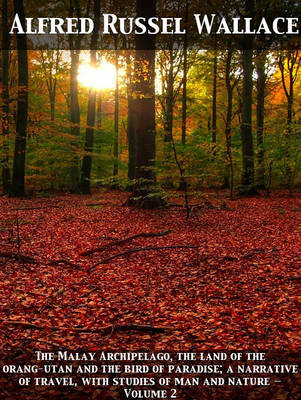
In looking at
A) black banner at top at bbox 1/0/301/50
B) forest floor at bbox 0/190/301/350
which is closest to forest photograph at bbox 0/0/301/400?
forest floor at bbox 0/190/301/350

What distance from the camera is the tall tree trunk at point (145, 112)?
10414mm

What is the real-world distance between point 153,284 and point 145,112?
6.81 m

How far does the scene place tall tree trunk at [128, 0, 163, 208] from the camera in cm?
1041

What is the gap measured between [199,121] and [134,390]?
2446 cm

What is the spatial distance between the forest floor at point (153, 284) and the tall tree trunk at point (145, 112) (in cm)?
118

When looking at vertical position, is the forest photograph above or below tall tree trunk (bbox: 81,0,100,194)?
below

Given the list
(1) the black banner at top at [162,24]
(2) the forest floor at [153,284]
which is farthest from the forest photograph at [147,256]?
(1) the black banner at top at [162,24]

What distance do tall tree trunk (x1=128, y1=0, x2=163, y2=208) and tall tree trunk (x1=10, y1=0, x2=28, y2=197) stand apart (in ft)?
19.9

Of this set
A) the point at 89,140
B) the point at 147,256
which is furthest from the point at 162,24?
the point at 147,256

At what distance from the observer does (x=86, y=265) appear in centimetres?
666

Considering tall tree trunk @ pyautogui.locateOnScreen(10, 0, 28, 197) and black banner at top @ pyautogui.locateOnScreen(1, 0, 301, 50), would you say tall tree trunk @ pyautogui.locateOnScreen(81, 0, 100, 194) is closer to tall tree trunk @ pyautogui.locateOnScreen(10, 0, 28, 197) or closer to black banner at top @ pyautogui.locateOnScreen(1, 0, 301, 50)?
black banner at top @ pyautogui.locateOnScreen(1, 0, 301, 50)

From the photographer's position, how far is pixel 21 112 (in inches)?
576

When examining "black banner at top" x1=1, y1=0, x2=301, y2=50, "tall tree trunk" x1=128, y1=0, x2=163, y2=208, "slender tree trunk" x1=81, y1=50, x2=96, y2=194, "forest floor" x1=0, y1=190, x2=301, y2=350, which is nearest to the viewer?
"forest floor" x1=0, y1=190, x2=301, y2=350

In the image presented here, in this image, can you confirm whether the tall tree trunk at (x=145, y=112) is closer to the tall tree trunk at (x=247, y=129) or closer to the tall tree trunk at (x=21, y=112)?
the tall tree trunk at (x=247, y=129)
